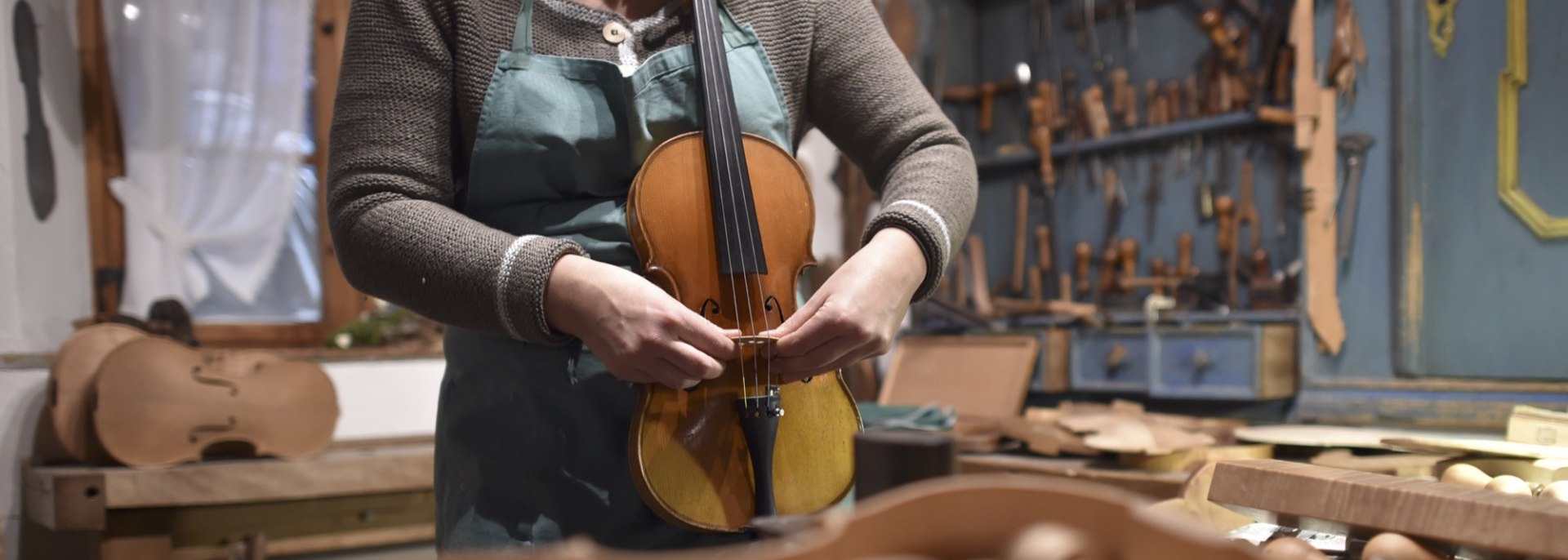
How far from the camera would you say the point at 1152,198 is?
4020 mm

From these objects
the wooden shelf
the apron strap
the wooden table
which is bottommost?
the wooden table

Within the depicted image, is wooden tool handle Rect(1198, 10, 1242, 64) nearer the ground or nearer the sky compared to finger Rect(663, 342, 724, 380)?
nearer the sky

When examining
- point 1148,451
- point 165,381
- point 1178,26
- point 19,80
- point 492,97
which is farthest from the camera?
point 1178,26

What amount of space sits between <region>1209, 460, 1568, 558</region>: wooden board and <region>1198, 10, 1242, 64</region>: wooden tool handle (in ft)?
10.9

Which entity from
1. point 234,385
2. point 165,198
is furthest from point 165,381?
point 165,198

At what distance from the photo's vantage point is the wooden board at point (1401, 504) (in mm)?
607

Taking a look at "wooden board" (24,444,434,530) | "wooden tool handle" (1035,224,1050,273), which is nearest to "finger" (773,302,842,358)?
"wooden board" (24,444,434,530)

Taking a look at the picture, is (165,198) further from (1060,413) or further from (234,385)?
(1060,413)

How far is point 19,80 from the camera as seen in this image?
2840 mm

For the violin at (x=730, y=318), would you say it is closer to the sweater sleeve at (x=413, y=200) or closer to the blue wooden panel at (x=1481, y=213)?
the sweater sleeve at (x=413, y=200)

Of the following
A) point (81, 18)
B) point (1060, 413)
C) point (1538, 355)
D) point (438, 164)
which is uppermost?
point (81, 18)

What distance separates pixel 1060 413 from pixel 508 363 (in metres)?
2.36

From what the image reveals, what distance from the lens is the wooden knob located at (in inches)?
164

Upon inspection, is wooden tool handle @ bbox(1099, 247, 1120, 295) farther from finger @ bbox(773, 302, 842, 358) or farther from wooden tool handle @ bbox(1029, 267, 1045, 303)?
finger @ bbox(773, 302, 842, 358)
